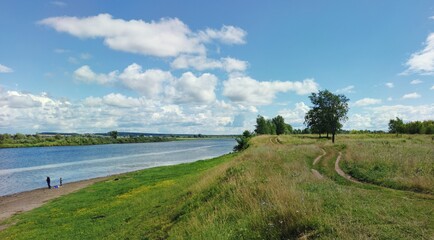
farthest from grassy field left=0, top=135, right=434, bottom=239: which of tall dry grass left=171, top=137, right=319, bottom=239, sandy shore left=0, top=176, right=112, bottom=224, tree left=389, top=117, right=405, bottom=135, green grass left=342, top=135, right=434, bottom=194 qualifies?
tree left=389, top=117, right=405, bottom=135

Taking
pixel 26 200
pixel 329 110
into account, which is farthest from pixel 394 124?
pixel 26 200

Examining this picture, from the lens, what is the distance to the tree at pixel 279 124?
175 meters

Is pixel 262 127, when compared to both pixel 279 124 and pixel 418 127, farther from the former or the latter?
pixel 418 127

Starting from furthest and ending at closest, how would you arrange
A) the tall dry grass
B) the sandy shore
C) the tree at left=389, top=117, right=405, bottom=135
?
1. the tree at left=389, top=117, right=405, bottom=135
2. the sandy shore
3. the tall dry grass

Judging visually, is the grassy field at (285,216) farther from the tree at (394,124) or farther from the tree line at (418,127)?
the tree at (394,124)

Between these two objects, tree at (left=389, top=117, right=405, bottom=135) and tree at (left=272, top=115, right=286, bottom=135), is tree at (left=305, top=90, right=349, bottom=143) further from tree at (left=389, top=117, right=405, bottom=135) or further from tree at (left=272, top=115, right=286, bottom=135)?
tree at (left=272, top=115, right=286, bottom=135)

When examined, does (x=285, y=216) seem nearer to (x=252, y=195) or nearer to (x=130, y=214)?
(x=252, y=195)

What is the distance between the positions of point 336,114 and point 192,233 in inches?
3007

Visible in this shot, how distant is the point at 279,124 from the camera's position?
6983 inches

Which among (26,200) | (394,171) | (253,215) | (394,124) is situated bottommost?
(26,200)

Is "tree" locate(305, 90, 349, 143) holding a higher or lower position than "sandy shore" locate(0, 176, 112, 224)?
higher

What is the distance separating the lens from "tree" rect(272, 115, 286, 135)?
175 m

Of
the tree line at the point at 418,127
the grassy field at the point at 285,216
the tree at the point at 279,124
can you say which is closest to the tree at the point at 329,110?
the tree line at the point at 418,127

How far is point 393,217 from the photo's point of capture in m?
8.29
